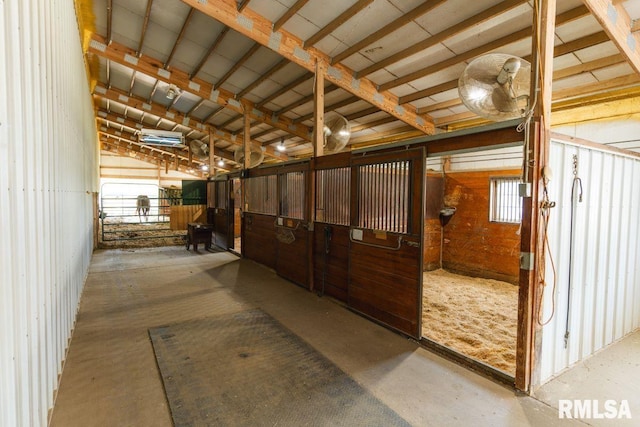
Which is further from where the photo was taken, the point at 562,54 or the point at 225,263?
the point at 225,263

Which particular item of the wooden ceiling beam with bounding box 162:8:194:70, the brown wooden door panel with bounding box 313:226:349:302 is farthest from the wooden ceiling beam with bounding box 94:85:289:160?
the brown wooden door panel with bounding box 313:226:349:302

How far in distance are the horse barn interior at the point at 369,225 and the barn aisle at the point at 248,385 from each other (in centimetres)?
2

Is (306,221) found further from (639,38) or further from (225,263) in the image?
(639,38)

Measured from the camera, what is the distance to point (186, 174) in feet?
62.7

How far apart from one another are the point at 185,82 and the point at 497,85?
16.6 feet

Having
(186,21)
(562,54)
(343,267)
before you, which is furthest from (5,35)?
(562,54)

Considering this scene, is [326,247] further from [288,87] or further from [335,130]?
[288,87]

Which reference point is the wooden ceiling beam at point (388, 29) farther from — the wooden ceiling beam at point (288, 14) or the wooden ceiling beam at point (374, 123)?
the wooden ceiling beam at point (374, 123)

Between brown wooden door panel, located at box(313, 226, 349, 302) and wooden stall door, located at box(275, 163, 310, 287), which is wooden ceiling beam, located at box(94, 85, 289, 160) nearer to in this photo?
wooden stall door, located at box(275, 163, 310, 287)

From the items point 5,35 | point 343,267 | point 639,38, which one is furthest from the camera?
point 343,267

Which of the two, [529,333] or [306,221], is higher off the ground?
[306,221]

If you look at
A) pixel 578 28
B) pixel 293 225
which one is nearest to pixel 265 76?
pixel 293 225

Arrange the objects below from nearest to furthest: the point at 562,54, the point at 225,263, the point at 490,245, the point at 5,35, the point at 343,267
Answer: the point at 5,35
the point at 562,54
the point at 343,267
the point at 490,245
the point at 225,263

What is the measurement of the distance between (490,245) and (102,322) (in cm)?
522
